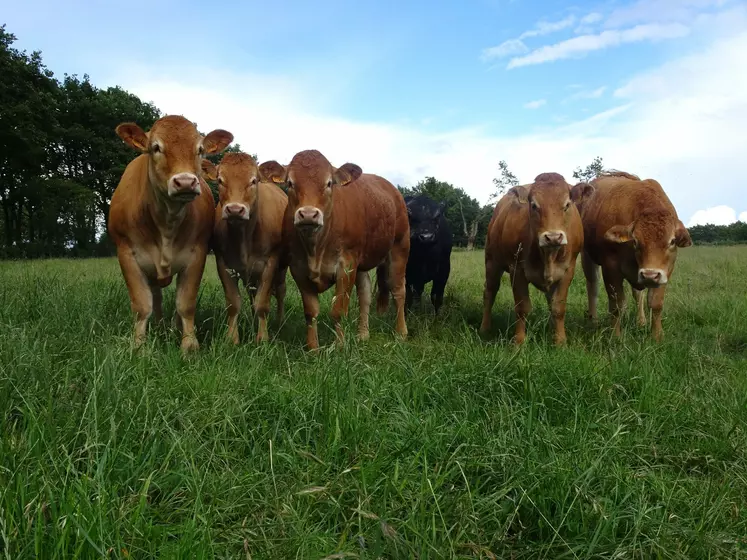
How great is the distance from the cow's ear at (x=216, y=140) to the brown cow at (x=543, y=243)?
3.36 metres

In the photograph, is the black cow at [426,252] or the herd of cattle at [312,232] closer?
the herd of cattle at [312,232]

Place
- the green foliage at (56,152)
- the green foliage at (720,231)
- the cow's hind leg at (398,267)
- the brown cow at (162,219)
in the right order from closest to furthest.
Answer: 1. the brown cow at (162,219)
2. the cow's hind leg at (398,267)
3. the green foliage at (56,152)
4. the green foliage at (720,231)

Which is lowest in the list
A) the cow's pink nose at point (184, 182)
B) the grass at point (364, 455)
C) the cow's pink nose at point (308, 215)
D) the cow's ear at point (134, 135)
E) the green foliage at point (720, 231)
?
the grass at point (364, 455)

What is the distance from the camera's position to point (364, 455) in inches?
93.7

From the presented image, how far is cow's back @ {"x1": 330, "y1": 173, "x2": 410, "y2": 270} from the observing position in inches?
215

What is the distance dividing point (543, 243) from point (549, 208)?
0.45 metres

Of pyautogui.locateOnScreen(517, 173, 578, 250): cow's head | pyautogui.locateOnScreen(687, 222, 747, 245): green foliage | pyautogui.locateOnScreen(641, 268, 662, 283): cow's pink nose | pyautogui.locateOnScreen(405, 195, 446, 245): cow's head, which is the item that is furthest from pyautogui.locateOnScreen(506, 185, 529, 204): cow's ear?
pyautogui.locateOnScreen(687, 222, 747, 245): green foliage

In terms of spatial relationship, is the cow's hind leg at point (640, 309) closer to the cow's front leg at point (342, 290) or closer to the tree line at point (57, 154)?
the cow's front leg at point (342, 290)

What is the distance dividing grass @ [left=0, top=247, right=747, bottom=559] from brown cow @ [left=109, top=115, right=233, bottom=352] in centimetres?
89

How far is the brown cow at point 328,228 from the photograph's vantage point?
16.3 ft

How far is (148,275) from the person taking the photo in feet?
16.0

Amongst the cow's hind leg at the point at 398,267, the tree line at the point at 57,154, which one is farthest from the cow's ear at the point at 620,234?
the tree line at the point at 57,154

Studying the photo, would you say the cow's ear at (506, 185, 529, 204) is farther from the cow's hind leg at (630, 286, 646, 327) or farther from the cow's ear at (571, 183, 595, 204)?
the cow's hind leg at (630, 286, 646, 327)

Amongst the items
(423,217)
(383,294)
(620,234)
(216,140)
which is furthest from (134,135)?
(620,234)
